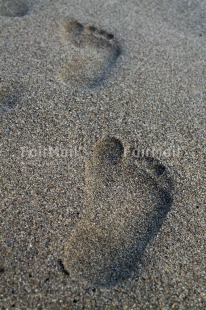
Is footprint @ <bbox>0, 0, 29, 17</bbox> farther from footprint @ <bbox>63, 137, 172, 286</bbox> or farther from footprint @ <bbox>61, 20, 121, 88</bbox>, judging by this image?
footprint @ <bbox>63, 137, 172, 286</bbox>

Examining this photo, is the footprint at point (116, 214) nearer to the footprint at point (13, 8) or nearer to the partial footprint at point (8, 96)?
the partial footprint at point (8, 96)

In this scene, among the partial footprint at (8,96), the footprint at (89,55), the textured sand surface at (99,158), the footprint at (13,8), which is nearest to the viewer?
the textured sand surface at (99,158)

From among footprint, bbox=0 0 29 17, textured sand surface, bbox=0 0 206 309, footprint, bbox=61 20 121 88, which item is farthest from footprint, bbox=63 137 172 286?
footprint, bbox=0 0 29 17

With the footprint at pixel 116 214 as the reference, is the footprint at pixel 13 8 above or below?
above

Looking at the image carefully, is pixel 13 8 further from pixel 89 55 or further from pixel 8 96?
pixel 8 96

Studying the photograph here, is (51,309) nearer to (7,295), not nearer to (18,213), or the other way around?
(7,295)

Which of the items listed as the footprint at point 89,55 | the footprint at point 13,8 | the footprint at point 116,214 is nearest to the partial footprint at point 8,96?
the footprint at point 89,55
